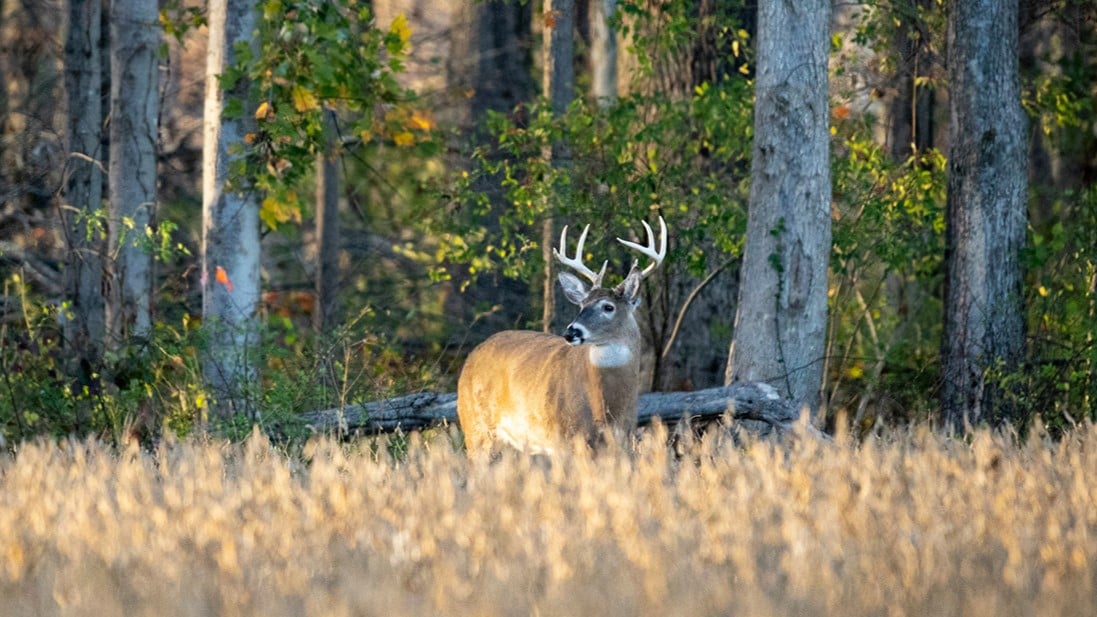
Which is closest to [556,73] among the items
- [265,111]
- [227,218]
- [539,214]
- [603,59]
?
[603,59]

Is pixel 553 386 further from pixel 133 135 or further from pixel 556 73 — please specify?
pixel 556 73

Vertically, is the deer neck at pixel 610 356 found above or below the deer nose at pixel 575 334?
below

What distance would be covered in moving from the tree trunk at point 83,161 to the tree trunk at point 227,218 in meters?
2.25

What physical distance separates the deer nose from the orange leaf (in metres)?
3.69

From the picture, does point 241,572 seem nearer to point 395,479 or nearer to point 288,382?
point 395,479

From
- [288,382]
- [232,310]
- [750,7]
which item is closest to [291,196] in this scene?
[232,310]

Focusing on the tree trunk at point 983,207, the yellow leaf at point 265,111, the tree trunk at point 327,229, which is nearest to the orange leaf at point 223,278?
the yellow leaf at point 265,111

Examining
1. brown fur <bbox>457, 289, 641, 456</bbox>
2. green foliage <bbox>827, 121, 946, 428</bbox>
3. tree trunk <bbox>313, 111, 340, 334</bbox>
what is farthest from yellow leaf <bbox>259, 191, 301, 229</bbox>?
tree trunk <bbox>313, 111, 340, 334</bbox>

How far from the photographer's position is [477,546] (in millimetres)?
6805

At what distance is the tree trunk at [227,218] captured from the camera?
1332 centimetres

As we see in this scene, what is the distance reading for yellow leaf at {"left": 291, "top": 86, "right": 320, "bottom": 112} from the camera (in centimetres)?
1349

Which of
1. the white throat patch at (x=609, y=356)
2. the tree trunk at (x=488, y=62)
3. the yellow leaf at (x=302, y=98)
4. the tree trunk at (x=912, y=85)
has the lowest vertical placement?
the white throat patch at (x=609, y=356)

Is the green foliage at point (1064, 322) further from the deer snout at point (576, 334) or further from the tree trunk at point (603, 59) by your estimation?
the tree trunk at point (603, 59)

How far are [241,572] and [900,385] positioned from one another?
1107 centimetres
